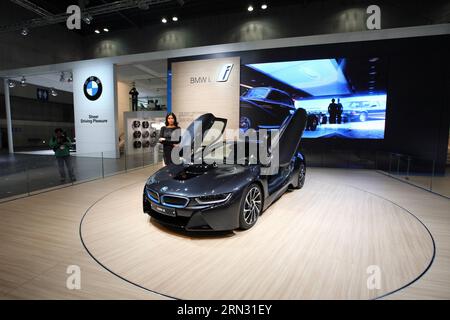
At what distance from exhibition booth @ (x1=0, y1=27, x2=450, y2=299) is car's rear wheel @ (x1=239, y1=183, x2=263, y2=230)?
25 millimetres

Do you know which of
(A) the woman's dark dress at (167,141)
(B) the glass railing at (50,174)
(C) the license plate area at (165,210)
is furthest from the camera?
(A) the woman's dark dress at (167,141)

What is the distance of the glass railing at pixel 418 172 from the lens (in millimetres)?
5227

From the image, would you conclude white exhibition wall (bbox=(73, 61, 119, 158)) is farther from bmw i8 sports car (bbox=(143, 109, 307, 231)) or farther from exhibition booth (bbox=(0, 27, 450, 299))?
bmw i8 sports car (bbox=(143, 109, 307, 231))

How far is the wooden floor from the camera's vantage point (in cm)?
179

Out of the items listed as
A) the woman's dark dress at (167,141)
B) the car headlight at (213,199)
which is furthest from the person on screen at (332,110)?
the car headlight at (213,199)

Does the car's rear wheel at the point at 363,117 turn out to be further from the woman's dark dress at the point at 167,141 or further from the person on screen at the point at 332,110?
the woman's dark dress at the point at 167,141

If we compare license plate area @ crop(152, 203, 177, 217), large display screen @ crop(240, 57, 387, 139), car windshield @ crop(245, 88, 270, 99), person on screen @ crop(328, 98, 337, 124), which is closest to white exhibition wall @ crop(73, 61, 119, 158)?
large display screen @ crop(240, 57, 387, 139)

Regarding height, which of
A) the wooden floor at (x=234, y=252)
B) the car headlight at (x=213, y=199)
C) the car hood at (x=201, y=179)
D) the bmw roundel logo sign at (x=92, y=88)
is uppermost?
the bmw roundel logo sign at (x=92, y=88)

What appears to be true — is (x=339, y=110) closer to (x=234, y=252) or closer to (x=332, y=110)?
(x=332, y=110)

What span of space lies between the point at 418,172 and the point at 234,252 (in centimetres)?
557

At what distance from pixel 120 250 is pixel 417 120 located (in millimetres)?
7983

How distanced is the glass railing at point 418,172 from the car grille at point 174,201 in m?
5.03

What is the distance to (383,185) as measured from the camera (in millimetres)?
5312
